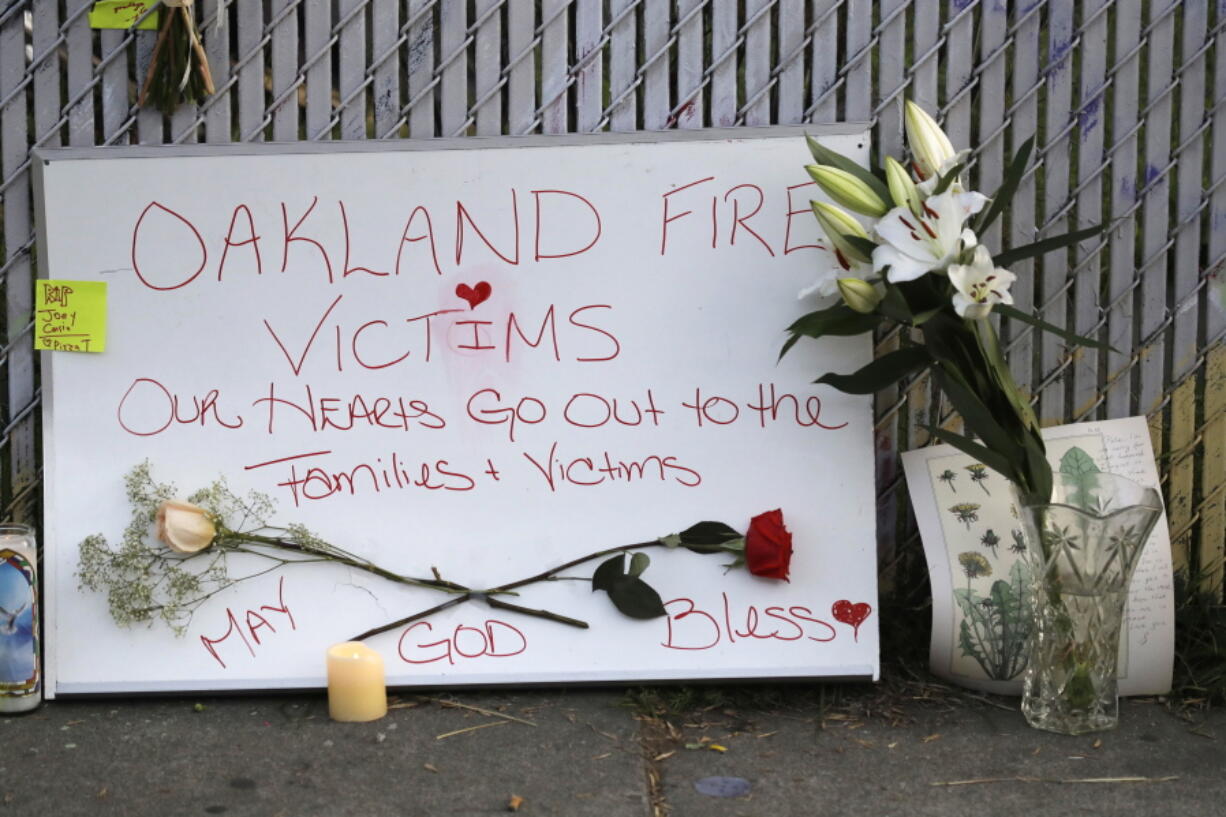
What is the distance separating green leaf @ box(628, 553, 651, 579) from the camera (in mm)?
2346

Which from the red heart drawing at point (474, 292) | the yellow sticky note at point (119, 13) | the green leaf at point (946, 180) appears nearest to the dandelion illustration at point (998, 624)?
the green leaf at point (946, 180)

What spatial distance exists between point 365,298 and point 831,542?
1.11 m

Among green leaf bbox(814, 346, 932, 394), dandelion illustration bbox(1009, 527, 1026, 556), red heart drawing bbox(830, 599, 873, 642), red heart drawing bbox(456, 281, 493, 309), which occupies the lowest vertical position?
red heart drawing bbox(830, 599, 873, 642)

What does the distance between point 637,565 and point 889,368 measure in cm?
65

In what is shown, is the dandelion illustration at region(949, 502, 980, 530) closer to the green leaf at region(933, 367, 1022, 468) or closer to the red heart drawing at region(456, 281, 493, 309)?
the green leaf at region(933, 367, 1022, 468)

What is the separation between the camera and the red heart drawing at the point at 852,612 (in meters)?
2.36

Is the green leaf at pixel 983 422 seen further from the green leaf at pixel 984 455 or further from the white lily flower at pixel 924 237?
the white lily flower at pixel 924 237

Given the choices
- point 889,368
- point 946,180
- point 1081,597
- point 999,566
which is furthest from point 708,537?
point 946,180

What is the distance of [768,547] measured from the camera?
2.30 m

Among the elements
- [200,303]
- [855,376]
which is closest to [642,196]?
[855,376]

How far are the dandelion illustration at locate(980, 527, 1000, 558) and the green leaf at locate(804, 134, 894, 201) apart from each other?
0.74 meters

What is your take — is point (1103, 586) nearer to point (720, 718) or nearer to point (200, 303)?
point (720, 718)

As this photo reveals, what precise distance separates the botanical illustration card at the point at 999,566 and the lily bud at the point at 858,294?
430mm

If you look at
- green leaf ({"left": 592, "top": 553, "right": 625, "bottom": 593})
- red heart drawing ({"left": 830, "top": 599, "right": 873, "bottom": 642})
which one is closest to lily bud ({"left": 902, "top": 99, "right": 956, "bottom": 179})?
red heart drawing ({"left": 830, "top": 599, "right": 873, "bottom": 642})
